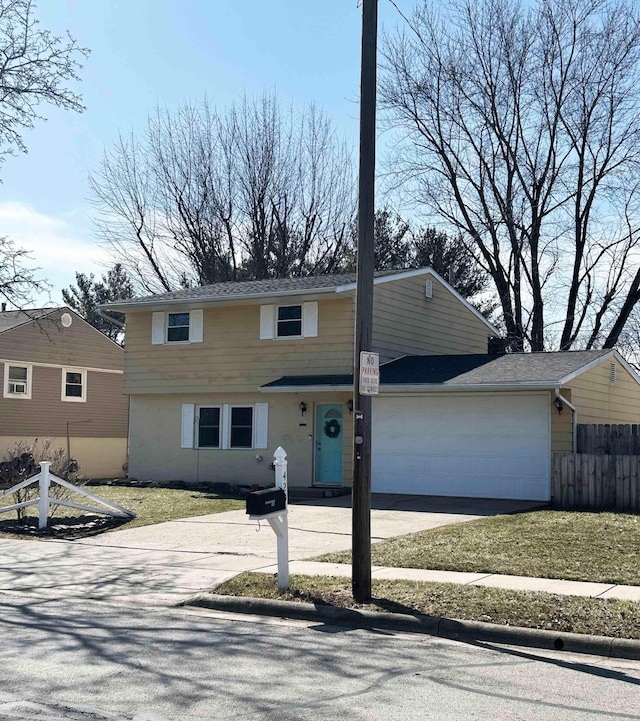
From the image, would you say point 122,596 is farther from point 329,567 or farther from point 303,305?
point 303,305

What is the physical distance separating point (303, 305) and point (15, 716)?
18970 millimetres

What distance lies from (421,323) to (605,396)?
19.1ft

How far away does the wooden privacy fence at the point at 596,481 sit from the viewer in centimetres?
1705

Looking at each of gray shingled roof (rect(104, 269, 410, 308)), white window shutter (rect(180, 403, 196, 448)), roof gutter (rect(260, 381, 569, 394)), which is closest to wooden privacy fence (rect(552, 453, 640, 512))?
roof gutter (rect(260, 381, 569, 394))

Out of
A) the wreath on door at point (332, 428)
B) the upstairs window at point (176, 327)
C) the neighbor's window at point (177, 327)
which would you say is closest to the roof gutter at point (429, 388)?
the wreath on door at point (332, 428)

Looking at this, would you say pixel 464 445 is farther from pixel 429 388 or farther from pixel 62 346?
pixel 62 346

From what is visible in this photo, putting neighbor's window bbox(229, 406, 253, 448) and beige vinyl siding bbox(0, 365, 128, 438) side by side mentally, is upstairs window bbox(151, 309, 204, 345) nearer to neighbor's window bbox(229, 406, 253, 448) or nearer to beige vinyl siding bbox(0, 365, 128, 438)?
neighbor's window bbox(229, 406, 253, 448)

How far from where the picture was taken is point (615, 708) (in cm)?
620

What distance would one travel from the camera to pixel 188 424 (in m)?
26.4

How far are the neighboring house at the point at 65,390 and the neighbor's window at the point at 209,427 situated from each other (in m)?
8.09

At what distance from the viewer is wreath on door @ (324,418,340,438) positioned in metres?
23.8

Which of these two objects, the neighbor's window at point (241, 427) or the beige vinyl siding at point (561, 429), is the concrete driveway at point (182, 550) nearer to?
the beige vinyl siding at point (561, 429)

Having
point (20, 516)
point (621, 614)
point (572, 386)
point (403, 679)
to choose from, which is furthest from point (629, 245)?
point (403, 679)

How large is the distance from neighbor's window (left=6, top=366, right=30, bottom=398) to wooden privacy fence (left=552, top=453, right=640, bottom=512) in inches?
851
